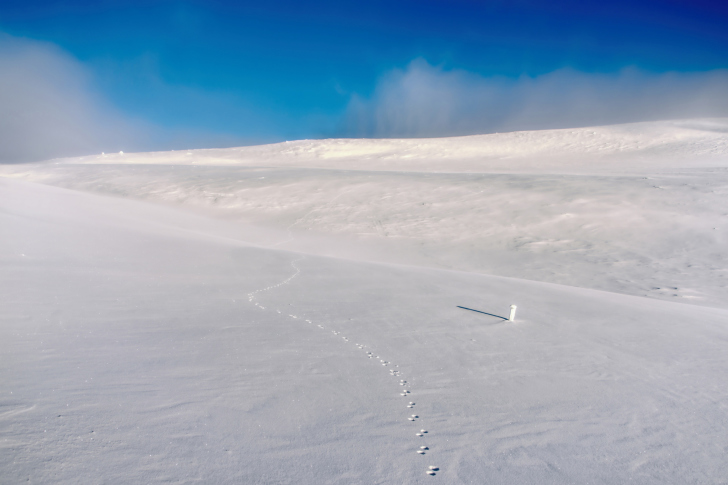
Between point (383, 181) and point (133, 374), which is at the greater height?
point (383, 181)

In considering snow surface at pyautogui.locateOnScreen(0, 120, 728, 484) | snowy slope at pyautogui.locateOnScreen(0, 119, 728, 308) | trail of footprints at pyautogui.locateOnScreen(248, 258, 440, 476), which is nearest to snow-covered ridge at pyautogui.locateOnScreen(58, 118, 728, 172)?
snowy slope at pyautogui.locateOnScreen(0, 119, 728, 308)

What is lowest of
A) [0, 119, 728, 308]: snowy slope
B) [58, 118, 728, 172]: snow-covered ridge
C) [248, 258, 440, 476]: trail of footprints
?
[248, 258, 440, 476]: trail of footprints

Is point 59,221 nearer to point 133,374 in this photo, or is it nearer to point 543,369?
point 133,374

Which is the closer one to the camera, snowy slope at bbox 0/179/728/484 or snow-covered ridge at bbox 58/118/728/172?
snowy slope at bbox 0/179/728/484

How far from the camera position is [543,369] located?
4578 millimetres

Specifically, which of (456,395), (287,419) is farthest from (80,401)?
(456,395)

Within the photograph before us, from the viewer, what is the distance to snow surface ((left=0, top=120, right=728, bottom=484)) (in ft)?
9.47

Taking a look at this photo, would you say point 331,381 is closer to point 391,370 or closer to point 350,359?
point 350,359

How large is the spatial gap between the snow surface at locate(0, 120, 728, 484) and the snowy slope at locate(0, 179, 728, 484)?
0.8 inches

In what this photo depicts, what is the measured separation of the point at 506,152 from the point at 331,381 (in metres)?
33.2

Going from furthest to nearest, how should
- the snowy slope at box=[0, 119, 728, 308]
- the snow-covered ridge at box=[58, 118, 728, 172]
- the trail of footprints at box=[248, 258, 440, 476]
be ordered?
the snow-covered ridge at box=[58, 118, 728, 172] → the snowy slope at box=[0, 119, 728, 308] → the trail of footprints at box=[248, 258, 440, 476]

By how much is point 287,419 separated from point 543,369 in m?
2.75

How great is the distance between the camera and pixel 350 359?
178 inches

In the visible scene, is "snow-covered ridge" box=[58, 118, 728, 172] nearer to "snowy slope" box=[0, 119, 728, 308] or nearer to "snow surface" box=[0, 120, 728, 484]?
"snowy slope" box=[0, 119, 728, 308]
